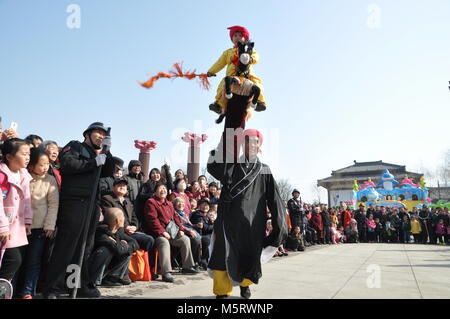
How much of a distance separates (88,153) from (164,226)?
2.16 meters

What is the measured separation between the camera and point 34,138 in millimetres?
4766

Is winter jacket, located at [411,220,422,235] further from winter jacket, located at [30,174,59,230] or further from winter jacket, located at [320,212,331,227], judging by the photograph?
winter jacket, located at [30,174,59,230]

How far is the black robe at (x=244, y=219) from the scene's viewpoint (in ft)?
10.7

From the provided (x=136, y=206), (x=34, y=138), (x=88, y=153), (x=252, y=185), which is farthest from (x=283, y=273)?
(x=34, y=138)

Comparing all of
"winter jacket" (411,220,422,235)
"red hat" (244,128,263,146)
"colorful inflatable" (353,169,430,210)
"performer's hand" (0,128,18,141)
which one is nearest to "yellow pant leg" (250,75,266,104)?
"red hat" (244,128,263,146)

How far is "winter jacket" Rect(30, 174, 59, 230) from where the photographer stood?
346 centimetres

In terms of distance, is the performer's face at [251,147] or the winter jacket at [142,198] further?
the winter jacket at [142,198]

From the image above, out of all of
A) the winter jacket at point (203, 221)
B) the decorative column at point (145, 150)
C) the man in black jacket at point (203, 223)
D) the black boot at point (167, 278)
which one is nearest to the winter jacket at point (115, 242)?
the black boot at point (167, 278)

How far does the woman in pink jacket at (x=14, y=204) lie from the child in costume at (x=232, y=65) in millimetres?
2216

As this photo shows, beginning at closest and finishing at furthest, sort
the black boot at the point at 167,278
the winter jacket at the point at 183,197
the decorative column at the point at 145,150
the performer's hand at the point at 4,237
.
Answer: the performer's hand at the point at 4,237
the black boot at the point at 167,278
the winter jacket at the point at 183,197
the decorative column at the point at 145,150

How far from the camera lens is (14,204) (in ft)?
10.6

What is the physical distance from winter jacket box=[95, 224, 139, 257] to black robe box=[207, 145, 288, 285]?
160 cm

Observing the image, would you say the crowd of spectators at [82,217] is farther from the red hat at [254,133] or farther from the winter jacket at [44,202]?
the red hat at [254,133]
